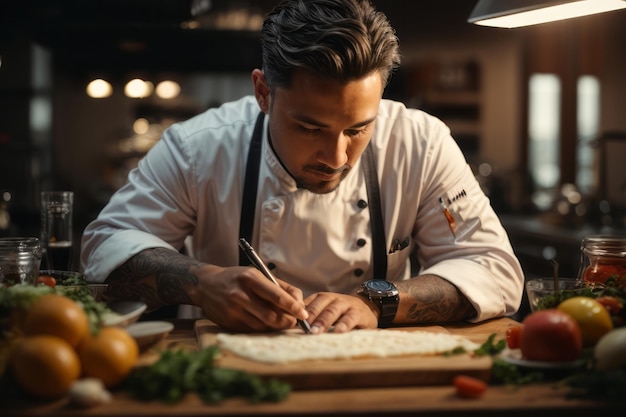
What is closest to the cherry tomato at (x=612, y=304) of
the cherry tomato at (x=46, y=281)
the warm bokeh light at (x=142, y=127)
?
the cherry tomato at (x=46, y=281)

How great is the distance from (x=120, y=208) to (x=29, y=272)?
1.47 feet

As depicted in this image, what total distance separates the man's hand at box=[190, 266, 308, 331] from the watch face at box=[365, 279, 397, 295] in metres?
0.25

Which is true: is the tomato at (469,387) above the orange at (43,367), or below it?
below

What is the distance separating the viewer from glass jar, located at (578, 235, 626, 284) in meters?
2.06

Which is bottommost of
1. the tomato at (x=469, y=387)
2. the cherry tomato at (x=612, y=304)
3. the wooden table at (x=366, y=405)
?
the wooden table at (x=366, y=405)

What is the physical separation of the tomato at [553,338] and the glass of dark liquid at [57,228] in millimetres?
1393

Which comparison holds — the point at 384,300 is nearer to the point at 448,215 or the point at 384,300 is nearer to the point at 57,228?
the point at 448,215

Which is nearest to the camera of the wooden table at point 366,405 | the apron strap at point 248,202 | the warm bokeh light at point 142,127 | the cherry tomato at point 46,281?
the wooden table at point 366,405

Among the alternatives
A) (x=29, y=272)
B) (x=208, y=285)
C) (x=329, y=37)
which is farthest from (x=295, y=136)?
(x=29, y=272)

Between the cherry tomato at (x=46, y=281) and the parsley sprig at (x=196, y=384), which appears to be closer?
the parsley sprig at (x=196, y=384)

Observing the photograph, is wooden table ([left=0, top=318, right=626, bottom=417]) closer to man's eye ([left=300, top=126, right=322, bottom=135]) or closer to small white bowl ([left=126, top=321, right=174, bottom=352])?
small white bowl ([left=126, top=321, right=174, bottom=352])

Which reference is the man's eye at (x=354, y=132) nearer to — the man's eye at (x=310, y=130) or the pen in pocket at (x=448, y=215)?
the man's eye at (x=310, y=130)

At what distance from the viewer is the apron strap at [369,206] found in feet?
7.80

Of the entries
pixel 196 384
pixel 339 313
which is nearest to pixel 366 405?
pixel 196 384
